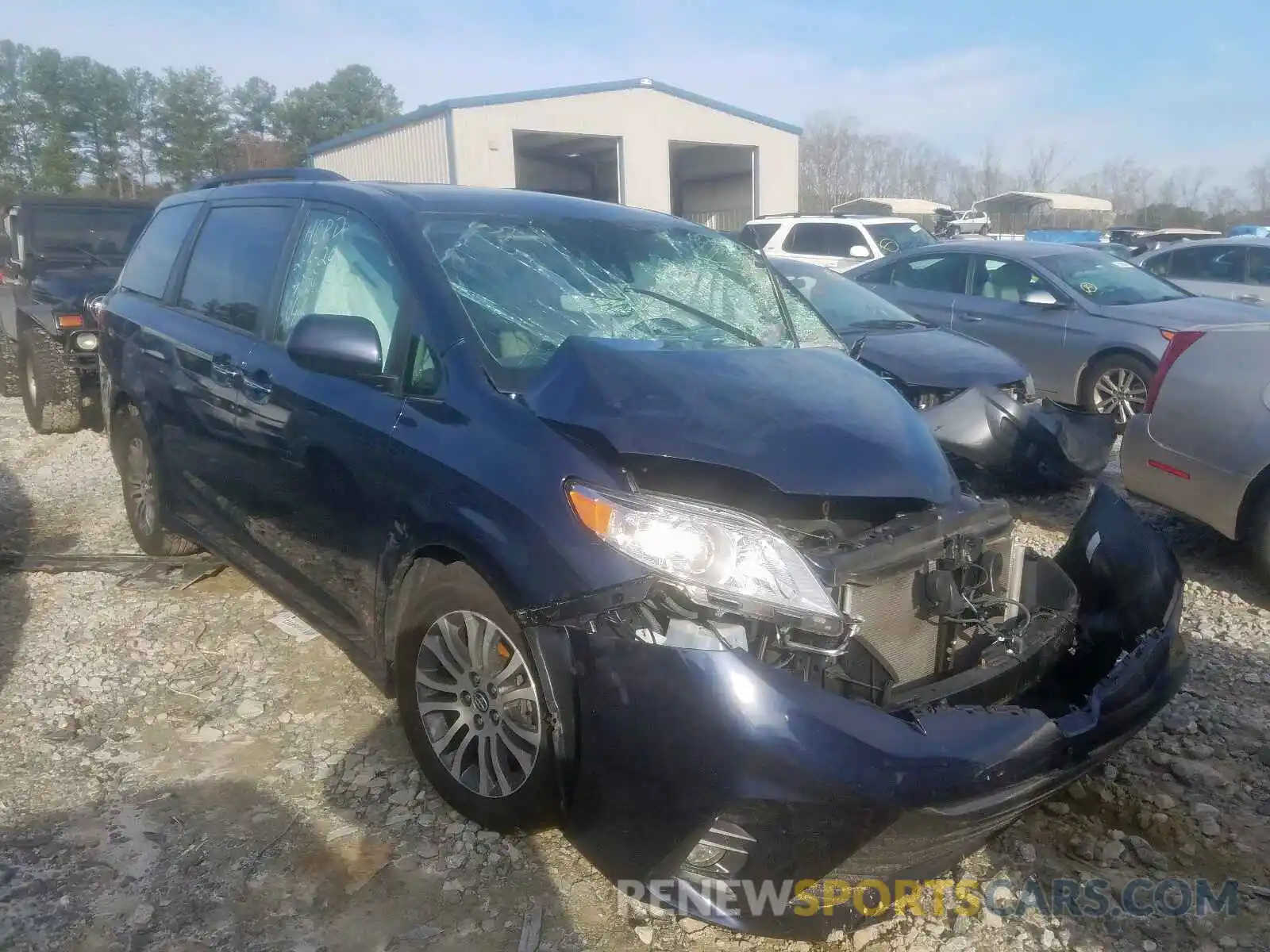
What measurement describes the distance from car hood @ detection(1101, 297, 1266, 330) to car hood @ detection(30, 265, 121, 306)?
812 cm

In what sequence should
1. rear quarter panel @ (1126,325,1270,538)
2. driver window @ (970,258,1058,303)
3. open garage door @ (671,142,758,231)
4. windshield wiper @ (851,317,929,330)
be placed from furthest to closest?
open garage door @ (671,142,758,231) → driver window @ (970,258,1058,303) → windshield wiper @ (851,317,929,330) → rear quarter panel @ (1126,325,1270,538)

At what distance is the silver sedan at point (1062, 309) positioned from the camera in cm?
785

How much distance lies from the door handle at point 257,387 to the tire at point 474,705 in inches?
40.2

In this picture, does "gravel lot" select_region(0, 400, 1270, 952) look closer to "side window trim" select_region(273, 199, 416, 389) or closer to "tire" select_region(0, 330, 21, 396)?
"side window trim" select_region(273, 199, 416, 389)

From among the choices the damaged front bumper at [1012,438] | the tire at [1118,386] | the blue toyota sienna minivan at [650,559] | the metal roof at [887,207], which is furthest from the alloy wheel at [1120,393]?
the metal roof at [887,207]

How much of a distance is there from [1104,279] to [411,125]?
726 inches

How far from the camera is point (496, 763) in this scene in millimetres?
2588

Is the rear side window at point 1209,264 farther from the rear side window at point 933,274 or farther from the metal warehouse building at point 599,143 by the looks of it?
the metal warehouse building at point 599,143

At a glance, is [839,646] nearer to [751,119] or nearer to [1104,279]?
[1104,279]

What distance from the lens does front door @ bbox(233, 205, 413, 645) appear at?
2885mm

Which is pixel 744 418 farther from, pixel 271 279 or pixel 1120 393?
pixel 1120 393

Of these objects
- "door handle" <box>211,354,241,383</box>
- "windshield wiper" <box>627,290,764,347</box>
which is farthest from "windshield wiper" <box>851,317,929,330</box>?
"door handle" <box>211,354,241,383</box>

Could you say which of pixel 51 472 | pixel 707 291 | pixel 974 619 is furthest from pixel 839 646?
pixel 51 472

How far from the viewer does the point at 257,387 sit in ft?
11.1
